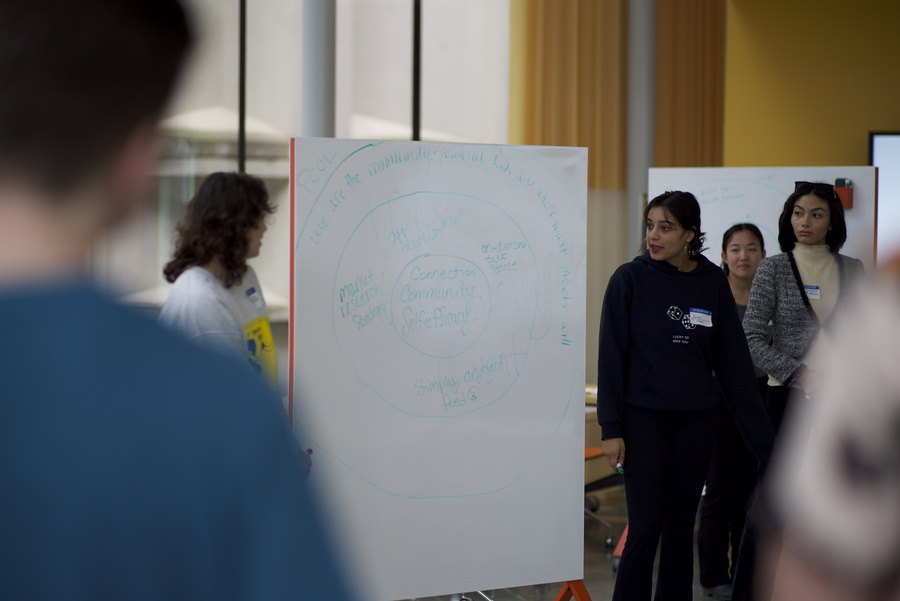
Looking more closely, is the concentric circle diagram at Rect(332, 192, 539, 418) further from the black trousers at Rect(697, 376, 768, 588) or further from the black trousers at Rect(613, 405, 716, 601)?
the black trousers at Rect(697, 376, 768, 588)

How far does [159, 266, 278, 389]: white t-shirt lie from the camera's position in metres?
2.58

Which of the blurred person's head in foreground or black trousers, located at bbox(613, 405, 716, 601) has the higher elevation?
the blurred person's head in foreground

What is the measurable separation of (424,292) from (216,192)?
0.73 metres

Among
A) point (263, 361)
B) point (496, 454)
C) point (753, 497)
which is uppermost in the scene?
point (263, 361)

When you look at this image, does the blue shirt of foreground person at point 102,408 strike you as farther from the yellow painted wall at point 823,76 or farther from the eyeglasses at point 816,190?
the yellow painted wall at point 823,76

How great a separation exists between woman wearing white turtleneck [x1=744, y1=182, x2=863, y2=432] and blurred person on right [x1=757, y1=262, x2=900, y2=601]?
3227 mm

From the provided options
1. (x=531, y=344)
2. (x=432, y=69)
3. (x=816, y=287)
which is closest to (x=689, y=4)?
(x=432, y=69)

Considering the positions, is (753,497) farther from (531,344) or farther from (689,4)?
(689,4)

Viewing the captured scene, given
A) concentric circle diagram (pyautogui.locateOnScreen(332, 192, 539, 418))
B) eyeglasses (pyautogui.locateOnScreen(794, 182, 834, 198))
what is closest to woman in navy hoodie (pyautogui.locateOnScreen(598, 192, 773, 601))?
concentric circle diagram (pyautogui.locateOnScreen(332, 192, 539, 418))

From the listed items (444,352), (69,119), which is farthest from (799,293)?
(69,119)

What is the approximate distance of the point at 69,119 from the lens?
0.54 m

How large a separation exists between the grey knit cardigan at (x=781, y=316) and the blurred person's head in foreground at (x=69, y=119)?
351cm

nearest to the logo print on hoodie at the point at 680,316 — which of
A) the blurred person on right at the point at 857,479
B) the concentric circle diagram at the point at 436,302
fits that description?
the concentric circle diagram at the point at 436,302

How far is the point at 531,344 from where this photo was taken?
312 centimetres
